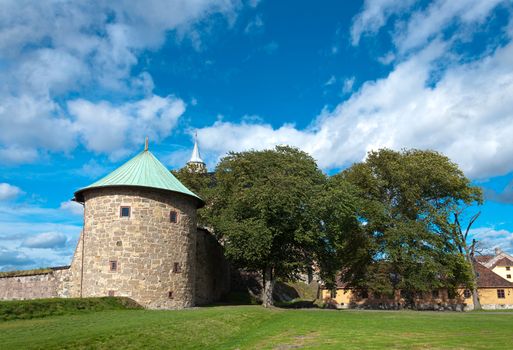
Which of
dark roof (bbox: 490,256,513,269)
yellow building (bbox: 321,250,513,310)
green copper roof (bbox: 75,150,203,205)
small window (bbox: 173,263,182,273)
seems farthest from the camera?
dark roof (bbox: 490,256,513,269)

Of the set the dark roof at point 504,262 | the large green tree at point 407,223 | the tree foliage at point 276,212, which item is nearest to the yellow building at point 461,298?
Result: the large green tree at point 407,223

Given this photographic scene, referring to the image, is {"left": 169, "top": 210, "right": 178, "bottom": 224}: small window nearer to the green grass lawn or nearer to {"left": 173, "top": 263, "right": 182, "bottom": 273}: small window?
{"left": 173, "top": 263, "right": 182, "bottom": 273}: small window

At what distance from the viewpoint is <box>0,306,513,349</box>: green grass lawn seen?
46.9 feet

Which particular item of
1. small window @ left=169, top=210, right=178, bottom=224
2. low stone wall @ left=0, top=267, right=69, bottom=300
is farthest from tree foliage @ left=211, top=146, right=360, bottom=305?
low stone wall @ left=0, top=267, right=69, bottom=300

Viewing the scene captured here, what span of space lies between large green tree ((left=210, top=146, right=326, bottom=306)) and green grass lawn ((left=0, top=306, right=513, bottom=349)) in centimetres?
1041

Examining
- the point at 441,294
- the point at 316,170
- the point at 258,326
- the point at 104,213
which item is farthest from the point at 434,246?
the point at 104,213

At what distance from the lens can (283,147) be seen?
→ 3738cm

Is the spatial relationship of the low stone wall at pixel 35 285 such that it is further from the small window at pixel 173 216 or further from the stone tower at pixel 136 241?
the small window at pixel 173 216

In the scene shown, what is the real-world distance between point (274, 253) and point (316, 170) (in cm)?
708

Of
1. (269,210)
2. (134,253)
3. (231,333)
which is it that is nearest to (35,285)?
(134,253)

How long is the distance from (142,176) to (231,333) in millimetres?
13679

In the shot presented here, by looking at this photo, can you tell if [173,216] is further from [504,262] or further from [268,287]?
[504,262]

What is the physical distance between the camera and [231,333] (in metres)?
19.1

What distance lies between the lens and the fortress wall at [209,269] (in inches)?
1468
